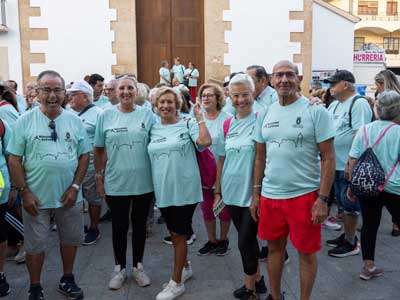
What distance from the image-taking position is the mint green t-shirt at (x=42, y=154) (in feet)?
11.3

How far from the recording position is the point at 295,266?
436 centimetres

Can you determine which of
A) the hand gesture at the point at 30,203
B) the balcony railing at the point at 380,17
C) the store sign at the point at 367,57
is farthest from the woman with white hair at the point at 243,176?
the balcony railing at the point at 380,17

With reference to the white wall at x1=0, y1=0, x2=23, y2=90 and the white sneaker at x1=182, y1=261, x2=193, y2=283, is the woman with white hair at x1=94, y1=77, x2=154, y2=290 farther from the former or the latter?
the white wall at x1=0, y1=0, x2=23, y2=90

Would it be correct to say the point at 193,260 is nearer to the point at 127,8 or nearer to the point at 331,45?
the point at 127,8

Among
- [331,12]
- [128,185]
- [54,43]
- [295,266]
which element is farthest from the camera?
[331,12]

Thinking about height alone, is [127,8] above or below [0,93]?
above

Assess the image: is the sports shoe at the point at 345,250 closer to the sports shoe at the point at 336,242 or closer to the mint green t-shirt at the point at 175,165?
the sports shoe at the point at 336,242

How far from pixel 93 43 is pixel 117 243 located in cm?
836

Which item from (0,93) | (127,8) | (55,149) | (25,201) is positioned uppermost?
(127,8)

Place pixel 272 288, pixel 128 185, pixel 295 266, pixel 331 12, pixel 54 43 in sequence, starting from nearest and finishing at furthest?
pixel 272 288 < pixel 128 185 < pixel 295 266 < pixel 54 43 < pixel 331 12

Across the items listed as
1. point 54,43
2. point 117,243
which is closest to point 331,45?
point 54,43

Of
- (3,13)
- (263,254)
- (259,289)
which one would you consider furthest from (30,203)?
(3,13)

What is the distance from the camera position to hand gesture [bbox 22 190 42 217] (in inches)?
134

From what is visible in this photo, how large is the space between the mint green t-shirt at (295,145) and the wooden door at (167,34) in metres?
9.29
